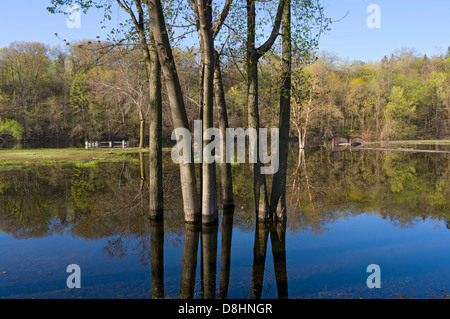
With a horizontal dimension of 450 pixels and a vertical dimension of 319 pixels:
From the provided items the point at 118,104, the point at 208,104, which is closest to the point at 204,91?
the point at 208,104

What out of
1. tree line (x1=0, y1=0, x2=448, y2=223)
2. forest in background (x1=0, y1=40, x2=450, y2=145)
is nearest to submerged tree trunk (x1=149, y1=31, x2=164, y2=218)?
tree line (x1=0, y1=0, x2=448, y2=223)

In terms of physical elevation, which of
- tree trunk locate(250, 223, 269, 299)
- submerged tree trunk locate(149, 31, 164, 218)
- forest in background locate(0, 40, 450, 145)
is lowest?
tree trunk locate(250, 223, 269, 299)

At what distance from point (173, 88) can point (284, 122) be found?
3553 mm

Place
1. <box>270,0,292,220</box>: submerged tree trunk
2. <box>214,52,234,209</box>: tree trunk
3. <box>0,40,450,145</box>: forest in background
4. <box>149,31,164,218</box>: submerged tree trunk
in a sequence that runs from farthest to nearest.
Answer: <box>0,40,450,145</box>: forest in background → <box>214,52,234,209</box>: tree trunk → <box>149,31,164,218</box>: submerged tree trunk → <box>270,0,292,220</box>: submerged tree trunk

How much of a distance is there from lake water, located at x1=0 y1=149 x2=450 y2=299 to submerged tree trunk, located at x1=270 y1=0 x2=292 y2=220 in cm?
77

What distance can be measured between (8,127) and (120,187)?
40572 millimetres

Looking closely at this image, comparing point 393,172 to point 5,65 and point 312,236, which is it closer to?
point 312,236

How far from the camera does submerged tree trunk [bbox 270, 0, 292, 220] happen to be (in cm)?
1034

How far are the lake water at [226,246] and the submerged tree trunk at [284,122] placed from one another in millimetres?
770

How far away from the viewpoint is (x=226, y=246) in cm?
910

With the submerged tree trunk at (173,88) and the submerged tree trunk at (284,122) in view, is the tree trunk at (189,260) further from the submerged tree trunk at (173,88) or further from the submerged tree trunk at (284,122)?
the submerged tree trunk at (284,122)

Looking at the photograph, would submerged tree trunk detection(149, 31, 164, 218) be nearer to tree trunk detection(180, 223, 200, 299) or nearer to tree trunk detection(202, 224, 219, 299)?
tree trunk detection(180, 223, 200, 299)

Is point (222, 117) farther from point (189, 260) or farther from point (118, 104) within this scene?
point (118, 104)

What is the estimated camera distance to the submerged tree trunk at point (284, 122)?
407 inches
